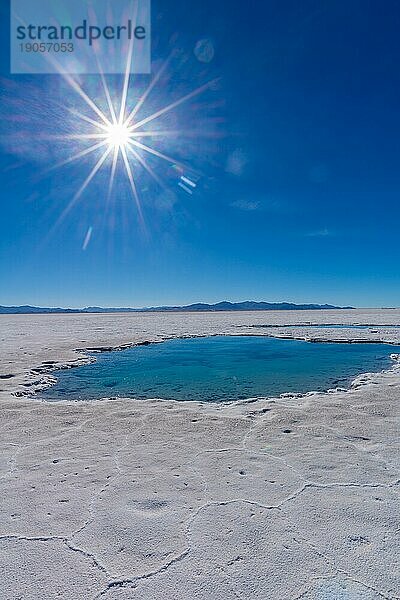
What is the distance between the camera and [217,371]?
39.4 feet

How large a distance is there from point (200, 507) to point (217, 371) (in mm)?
8396

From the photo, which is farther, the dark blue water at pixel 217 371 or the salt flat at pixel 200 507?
the dark blue water at pixel 217 371

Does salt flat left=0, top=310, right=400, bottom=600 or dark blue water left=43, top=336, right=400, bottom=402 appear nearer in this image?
salt flat left=0, top=310, right=400, bottom=600

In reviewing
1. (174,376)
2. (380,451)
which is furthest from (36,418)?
(380,451)

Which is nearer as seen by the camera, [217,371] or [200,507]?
[200,507]

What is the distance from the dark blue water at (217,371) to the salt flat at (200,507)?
2.49m

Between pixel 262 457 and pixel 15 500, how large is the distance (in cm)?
321

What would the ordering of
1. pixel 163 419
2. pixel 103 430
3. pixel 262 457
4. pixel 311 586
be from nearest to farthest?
pixel 311 586 → pixel 262 457 → pixel 103 430 → pixel 163 419

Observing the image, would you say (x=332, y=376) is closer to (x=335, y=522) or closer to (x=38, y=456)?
(x=335, y=522)

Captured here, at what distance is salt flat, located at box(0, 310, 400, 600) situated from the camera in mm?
2732

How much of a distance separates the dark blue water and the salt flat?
2.49 meters

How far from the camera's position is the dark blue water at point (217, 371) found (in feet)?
30.3

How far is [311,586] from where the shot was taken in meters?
2.67

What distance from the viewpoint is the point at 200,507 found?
366cm
